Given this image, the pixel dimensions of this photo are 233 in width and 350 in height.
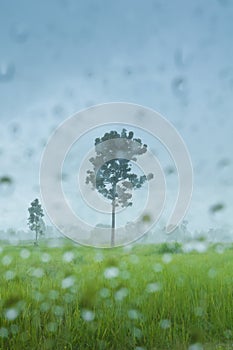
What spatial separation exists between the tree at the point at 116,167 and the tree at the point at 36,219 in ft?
1.67

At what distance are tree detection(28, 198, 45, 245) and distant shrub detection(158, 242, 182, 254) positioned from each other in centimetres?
125

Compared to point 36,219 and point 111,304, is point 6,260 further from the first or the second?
point 111,304

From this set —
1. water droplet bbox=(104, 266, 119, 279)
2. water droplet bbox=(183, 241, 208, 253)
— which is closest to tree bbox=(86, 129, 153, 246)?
water droplet bbox=(104, 266, 119, 279)

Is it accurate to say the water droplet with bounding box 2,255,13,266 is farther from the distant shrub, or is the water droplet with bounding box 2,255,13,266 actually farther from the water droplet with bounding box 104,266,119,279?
the distant shrub

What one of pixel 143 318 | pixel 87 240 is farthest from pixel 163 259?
pixel 143 318

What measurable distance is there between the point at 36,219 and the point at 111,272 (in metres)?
0.99

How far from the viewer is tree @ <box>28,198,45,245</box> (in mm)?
4078

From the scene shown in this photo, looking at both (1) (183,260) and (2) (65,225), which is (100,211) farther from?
(1) (183,260)

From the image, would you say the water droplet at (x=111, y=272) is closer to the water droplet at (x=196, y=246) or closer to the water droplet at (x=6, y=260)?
the water droplet at (x=6, y=260)

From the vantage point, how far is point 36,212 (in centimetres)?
422

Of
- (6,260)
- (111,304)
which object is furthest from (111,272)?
(6,260)

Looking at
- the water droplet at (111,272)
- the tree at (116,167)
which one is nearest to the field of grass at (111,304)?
the water droplet at (111,272)

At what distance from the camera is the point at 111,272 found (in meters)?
3.69

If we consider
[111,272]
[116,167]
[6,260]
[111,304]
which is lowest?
[111,304]
